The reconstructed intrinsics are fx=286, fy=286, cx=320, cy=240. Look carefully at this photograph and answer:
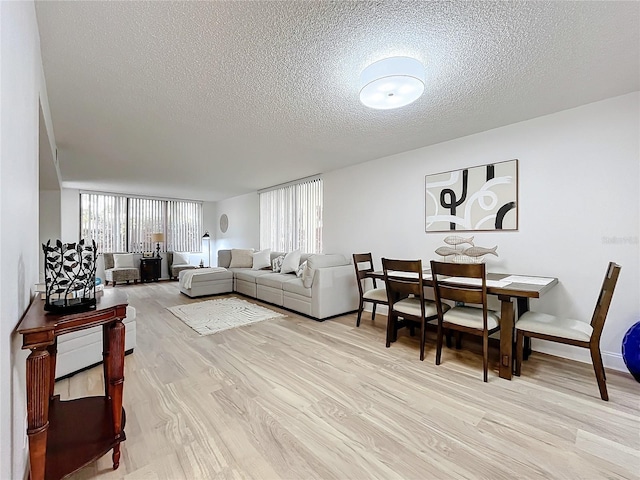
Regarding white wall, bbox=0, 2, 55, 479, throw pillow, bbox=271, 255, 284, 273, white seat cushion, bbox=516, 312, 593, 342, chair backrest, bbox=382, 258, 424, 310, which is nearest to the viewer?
white wall, bbox=0, 2, 55, 479

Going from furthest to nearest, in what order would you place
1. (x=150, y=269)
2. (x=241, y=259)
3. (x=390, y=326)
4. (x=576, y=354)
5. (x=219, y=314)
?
(x=150, y=269) → (x=241, y=259) → (x=219, y=314) → (x=390, y=326) → (x=576, y=354)

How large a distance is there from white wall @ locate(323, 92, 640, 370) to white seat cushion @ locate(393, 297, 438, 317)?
961 millimetres

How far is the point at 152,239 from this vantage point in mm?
7742

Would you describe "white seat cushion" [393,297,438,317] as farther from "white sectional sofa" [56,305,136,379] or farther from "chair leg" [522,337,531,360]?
"white sectional sofa" [56,305,136,379]

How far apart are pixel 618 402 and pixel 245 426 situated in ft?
8.43

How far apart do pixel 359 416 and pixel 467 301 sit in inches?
51.8

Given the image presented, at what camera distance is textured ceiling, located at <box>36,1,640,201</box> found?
1.57 m

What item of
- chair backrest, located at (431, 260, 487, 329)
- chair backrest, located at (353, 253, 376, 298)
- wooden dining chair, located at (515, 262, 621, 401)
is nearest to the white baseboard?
wooden dining chair, located at (515, 262, 621, 401)

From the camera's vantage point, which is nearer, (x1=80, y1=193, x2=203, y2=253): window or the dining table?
the dining table

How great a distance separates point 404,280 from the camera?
295 cm

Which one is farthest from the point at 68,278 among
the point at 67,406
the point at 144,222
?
the point at 144,222

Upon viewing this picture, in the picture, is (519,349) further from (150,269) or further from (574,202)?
(150,269)

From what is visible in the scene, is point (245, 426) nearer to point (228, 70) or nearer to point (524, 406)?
point (524, 406)

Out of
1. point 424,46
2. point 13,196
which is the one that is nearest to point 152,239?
point 13,196
